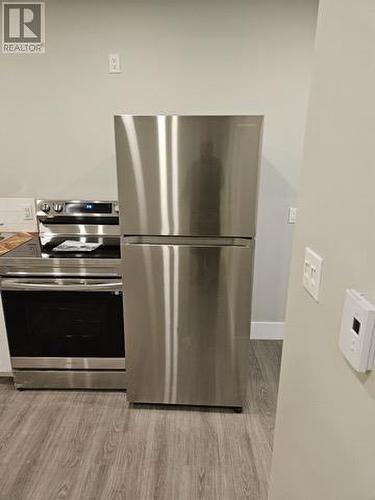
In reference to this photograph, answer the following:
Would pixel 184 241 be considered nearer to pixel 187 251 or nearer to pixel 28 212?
pixel 187 251

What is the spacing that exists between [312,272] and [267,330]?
2.06 metres

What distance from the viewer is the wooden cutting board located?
2045 millimetres

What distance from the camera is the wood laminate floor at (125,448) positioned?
154cm

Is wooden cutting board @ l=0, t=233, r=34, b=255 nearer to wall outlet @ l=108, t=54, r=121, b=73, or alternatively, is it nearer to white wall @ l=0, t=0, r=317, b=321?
white wall @ l=0, t=0, r=317, b=321

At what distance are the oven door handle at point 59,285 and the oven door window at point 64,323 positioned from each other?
0.03 metres

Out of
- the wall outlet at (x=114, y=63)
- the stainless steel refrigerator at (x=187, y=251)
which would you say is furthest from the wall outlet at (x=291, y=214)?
the wall outlet at (x=114, y=63)

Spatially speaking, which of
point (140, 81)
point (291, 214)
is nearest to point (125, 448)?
point (291, 214)

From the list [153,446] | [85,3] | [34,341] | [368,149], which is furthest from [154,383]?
[85,3]

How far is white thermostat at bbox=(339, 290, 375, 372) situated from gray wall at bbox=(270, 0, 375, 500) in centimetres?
2

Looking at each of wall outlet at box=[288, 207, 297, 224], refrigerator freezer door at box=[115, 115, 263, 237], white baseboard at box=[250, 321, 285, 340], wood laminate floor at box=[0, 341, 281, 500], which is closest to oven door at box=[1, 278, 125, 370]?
wood laminate floor at box=[0, 341, 281, 500]

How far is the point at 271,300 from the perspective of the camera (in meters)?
2.69

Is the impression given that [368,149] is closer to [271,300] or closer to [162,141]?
[162,141]

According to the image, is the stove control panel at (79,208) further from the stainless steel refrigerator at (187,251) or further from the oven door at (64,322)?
the stainless steel refrigerator at (187,251)

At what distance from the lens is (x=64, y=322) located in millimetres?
2006
